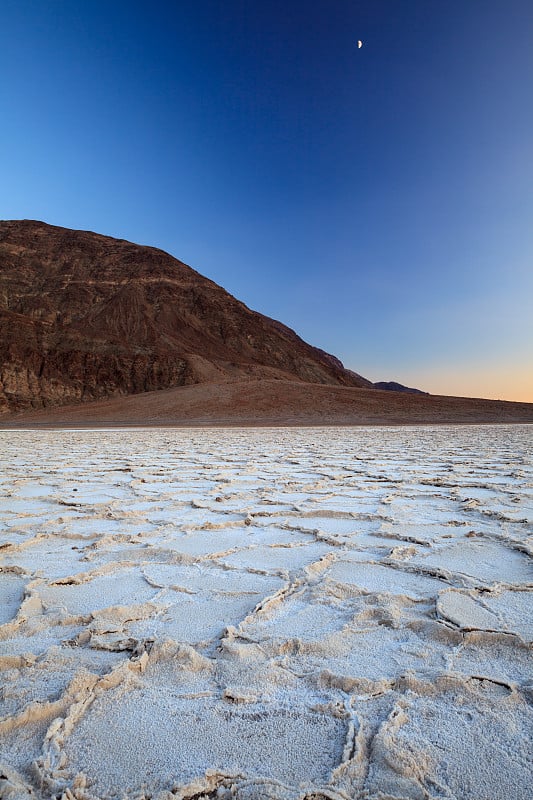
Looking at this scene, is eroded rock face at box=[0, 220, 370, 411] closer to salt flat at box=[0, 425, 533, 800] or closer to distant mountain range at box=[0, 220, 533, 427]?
distant mountain range at box=[0, 220, 533, 427]

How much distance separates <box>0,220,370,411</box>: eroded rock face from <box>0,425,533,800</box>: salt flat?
35079 mm

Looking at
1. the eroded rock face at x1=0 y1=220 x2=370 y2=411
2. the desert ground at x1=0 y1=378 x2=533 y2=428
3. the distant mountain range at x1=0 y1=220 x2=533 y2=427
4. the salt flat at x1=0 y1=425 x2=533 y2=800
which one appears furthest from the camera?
the eroded rock face at x1=0 y1=220 x2=370 y2=411

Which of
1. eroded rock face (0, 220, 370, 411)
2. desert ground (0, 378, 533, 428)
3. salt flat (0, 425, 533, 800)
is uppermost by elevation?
eroded rock face (0, 220, 370, 411)

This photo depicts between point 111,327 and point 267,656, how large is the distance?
49.3 meters

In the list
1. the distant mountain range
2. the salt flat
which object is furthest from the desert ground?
the salt flat

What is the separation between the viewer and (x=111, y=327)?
47.3 metres

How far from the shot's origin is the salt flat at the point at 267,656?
3.05 ft

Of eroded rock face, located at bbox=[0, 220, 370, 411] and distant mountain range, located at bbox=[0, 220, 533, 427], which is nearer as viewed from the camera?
distant mountain range, located at bbox=[0, 220, 533, 427]

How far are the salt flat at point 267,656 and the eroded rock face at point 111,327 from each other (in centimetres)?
3508

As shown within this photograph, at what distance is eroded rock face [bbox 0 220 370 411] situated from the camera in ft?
122

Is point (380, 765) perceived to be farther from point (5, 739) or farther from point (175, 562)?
point (175, 562)

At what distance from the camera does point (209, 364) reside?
43000mm

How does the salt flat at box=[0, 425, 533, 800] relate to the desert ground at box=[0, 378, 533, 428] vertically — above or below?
below

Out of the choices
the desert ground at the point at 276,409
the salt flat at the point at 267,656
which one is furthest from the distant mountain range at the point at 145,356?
the salt flat at the point at 267,656
